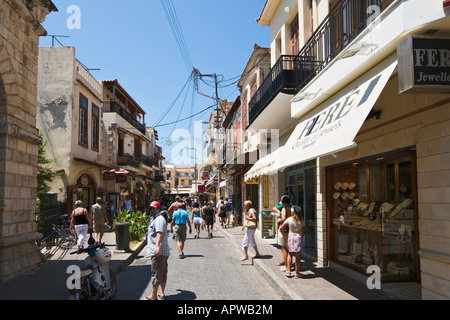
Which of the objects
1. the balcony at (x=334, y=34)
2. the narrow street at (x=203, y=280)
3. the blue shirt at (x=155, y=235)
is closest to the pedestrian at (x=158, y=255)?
the blue shirt at (x=155, y=235)

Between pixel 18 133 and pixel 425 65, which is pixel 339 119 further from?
pixel 18 133

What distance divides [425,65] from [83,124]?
65.4 ft

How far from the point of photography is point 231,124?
102ft

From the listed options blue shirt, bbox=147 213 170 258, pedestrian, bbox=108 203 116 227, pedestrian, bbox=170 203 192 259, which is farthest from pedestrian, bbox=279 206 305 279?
pedestrian, bbox=108 203 116 227

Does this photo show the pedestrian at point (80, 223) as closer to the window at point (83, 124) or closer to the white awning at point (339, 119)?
the white awning at point (339, 119)

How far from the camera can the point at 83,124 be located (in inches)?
837

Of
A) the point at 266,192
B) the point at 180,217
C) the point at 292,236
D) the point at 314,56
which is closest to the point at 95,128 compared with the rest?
the point at 266,192

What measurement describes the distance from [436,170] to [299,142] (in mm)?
3054

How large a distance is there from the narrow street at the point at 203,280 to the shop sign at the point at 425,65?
14.4 ft

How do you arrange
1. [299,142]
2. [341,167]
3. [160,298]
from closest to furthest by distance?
[160,298]
[299,142]
[341,167]

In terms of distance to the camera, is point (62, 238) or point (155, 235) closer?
point (155, 235)

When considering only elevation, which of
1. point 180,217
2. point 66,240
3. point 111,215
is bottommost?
point 66,240
